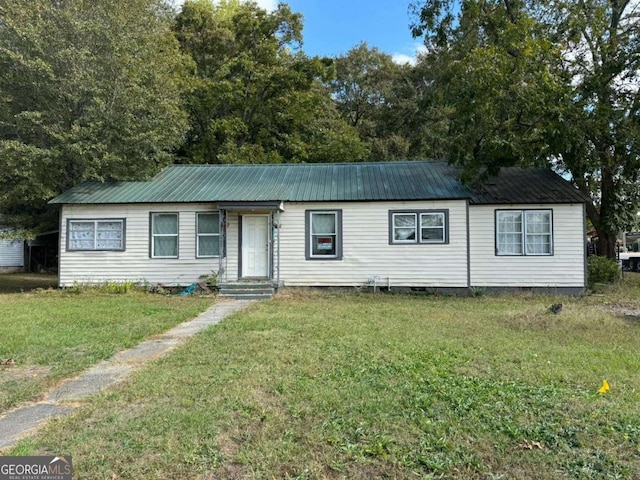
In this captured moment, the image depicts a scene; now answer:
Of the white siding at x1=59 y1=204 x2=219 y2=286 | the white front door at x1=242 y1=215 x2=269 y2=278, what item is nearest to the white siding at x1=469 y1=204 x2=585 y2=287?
the white front door at x1=242 y1=215 x2=269 y2=278

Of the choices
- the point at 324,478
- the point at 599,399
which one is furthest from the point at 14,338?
the point at 599,399

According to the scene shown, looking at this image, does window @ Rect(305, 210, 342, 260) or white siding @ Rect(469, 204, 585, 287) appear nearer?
white siding @ Rect(469, 204, 585, 287)

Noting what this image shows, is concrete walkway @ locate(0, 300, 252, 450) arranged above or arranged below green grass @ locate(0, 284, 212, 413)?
below

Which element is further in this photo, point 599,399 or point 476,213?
point 476,213

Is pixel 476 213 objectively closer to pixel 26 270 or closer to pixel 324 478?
pixel 324 478

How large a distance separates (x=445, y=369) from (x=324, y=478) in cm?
260

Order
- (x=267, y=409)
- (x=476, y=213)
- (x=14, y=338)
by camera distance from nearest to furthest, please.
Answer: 1. (x=267, y=409)
2. (x=14, y=338)
3. (x=476, y=213)

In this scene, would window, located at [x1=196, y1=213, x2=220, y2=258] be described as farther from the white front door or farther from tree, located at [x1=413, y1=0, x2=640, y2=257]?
tree, located at [x1=413, y1=0, x2=640, y2=257]

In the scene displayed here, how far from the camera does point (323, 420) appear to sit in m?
3.75

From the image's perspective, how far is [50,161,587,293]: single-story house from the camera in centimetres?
1347

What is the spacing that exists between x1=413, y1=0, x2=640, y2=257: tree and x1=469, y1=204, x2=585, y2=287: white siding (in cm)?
142

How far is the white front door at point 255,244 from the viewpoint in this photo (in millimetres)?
13969

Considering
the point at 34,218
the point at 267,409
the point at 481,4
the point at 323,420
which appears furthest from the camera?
the point at 34,218

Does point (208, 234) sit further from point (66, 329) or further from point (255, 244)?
point (66, 329)
